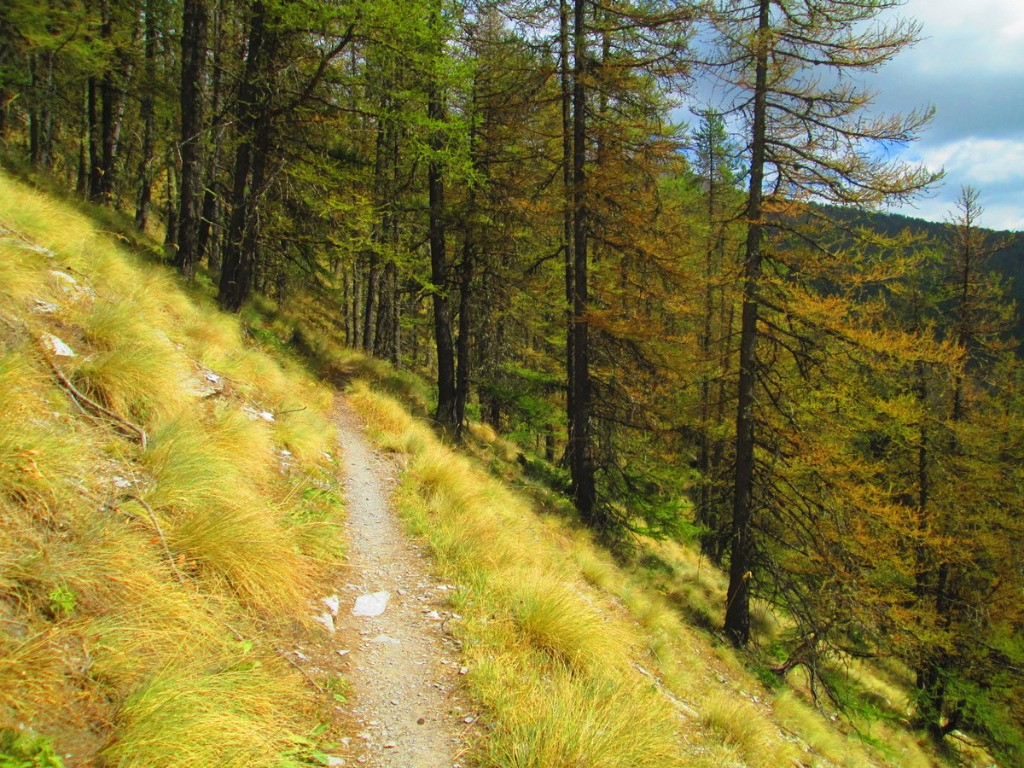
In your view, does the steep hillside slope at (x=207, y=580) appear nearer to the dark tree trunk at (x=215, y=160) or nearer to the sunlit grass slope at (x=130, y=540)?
the sunlit grass slope at (x=130, y=540)

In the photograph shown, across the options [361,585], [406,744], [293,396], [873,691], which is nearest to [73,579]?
[406,744]

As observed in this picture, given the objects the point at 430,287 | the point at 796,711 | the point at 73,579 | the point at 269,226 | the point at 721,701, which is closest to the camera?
the point at 73,579

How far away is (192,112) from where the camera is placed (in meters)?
10.0

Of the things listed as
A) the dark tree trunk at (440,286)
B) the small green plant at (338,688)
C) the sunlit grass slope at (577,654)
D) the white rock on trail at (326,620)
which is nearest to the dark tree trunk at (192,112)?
the dark tree trunk at (440,286)

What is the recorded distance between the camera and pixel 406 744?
293 centimetres

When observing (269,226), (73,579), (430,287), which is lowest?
(73,579)

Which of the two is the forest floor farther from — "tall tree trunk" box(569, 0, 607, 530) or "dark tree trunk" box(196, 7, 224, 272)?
"dark tree trunk" box(196, 7, 224, 272)

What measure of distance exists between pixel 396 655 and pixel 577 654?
1403mm

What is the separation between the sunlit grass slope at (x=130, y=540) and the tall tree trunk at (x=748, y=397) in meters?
7.85

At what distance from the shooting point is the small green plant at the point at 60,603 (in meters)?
2.36

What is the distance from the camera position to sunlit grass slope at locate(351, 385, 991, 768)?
3.12 meters

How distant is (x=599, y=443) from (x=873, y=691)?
39.4ft

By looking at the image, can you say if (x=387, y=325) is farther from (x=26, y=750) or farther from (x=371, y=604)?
(x=26, y=750)

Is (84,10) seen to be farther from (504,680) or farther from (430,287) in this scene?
(504,680)
